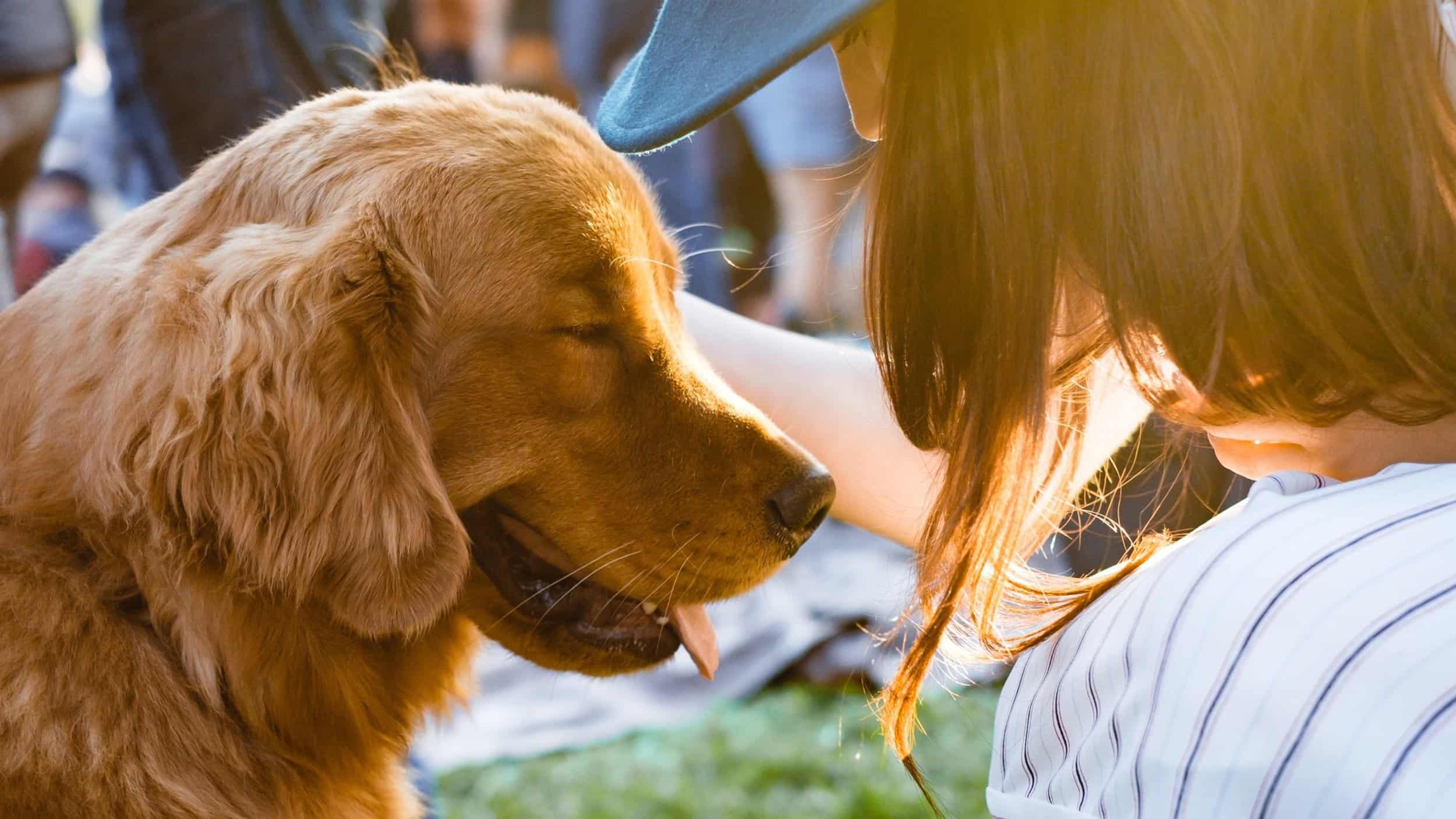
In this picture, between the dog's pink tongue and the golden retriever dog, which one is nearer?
the golden retriever dog

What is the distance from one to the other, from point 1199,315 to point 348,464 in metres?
1.12

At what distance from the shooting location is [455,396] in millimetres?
1819

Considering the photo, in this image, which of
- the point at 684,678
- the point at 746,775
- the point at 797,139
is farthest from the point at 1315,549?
the point at 797,139

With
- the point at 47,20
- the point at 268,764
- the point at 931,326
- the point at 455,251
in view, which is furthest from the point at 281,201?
the point at 47,20

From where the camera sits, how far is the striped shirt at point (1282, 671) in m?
0.96

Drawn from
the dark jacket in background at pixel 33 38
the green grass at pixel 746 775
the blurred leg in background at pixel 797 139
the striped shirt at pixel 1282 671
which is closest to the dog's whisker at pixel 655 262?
the striped shirt at pixel 1282 671

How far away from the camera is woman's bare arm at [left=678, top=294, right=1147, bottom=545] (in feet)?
7.37

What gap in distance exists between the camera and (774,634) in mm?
4465

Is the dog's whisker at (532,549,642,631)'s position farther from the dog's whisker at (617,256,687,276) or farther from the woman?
the woman

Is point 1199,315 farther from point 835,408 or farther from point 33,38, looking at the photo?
point 33,38

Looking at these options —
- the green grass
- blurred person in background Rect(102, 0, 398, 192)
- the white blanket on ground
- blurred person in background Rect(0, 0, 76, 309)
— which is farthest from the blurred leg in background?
blurred person in background Rect(0, 0, 76, 309)

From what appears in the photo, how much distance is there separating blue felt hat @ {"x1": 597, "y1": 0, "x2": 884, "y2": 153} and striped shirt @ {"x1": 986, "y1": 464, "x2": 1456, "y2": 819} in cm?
65

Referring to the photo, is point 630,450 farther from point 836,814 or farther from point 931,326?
point 836,814

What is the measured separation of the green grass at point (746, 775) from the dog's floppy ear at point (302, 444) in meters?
1.76
